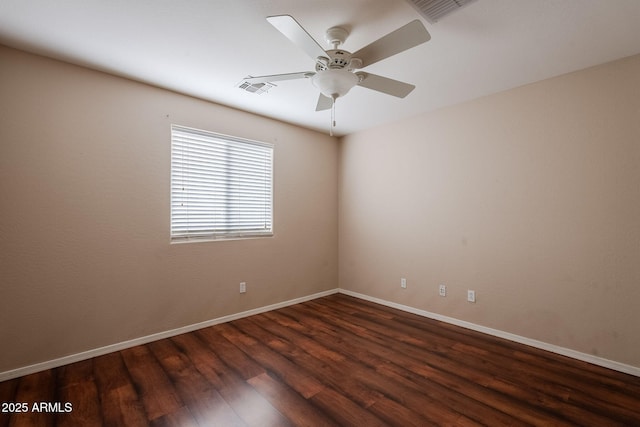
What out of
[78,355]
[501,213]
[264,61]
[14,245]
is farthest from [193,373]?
[501,213]

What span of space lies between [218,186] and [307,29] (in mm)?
2008

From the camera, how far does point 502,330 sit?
2887mm

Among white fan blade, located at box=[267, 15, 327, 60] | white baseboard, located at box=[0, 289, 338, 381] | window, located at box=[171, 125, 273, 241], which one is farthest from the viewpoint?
window, located at box=[171, 125, 273, 241]

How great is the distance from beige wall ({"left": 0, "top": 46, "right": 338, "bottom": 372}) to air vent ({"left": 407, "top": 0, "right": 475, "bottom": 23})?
96.0 inches

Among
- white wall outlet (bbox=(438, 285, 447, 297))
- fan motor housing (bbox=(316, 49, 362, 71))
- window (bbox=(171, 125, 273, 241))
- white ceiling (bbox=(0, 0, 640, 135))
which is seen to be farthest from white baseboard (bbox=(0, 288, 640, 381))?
fan motor housing (bbox=(316, 49, 362, 71))

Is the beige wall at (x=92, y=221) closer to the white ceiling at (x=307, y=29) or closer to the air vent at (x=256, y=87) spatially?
the white ceiling at (x=307, y=29)

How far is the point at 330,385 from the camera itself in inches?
80.6

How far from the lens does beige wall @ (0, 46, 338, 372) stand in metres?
2.18

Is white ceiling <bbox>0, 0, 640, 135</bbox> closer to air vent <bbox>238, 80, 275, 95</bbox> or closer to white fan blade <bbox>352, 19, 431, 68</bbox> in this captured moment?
air vent <bbox>238, 80, 275, 95</bbox>

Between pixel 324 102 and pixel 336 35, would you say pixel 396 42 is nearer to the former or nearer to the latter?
pixel 336 35

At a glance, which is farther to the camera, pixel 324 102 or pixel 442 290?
pixel 442 290

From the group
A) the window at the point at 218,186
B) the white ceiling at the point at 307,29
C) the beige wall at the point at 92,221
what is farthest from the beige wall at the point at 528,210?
the beige wall at the point at 92,221

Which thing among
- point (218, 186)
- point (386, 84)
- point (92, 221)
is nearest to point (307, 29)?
point (386, 84)

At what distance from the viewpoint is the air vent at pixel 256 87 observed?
8.31ft
